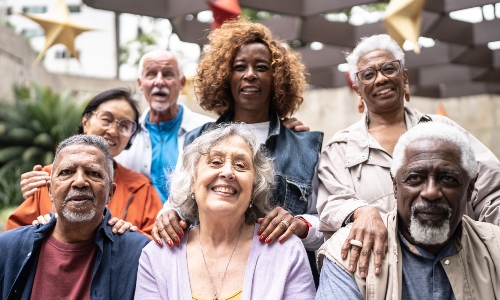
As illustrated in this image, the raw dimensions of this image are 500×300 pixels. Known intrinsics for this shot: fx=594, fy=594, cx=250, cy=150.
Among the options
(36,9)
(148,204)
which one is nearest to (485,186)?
(148,204)

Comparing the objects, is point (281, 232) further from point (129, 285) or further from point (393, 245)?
point (129, 285)

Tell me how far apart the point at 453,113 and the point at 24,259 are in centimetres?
1180

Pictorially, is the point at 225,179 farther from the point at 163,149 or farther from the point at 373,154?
the point at 163,149

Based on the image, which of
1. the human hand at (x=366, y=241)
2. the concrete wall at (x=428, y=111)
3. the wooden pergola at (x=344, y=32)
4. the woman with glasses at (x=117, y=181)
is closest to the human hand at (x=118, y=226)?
the woman with glasses at (x=117, y=181)

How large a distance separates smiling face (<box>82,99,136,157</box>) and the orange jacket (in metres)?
0.23

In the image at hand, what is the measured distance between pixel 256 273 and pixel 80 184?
3.29 feet

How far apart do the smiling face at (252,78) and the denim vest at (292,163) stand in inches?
6.8

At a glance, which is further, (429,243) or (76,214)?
(76,214)

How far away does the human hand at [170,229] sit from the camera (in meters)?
2.97

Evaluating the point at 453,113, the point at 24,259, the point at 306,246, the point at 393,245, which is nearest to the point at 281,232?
the point at 306,246

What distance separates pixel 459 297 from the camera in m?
2.52

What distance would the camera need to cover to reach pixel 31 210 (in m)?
3.56

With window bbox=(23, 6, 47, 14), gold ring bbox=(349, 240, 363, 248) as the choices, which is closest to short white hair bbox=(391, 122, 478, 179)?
gold ring bbox=(349, 240, 363, 248)

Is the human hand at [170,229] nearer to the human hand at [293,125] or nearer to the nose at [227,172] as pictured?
the nose at [227,172]
